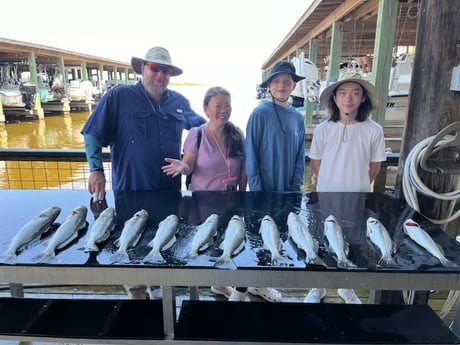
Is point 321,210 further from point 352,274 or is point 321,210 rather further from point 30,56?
point 30,56

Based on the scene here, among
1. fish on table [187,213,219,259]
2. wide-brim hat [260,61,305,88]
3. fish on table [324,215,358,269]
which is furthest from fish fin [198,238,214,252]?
wide-brim hat [260,61,305,88]

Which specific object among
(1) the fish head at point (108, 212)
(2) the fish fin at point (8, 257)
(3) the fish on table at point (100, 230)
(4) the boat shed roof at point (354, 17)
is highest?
(4) the boat shed roof at point (354, 17)

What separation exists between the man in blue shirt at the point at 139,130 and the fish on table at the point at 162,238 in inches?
33.4

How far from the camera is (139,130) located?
2.35 metres

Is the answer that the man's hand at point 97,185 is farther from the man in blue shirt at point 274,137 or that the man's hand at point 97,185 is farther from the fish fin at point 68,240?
the man in blue shirt at point 274,137

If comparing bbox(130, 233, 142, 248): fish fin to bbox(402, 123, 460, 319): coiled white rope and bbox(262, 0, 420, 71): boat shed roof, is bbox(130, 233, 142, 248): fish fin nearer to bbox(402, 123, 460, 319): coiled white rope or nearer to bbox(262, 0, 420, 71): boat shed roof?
bbox(402, 123, 460, 319): coiled white rope

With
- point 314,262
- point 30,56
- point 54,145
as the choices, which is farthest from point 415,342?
point 30,56

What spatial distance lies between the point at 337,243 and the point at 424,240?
38 centimetres

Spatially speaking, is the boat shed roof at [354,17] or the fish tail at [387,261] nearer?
the fish tail at [387,261]

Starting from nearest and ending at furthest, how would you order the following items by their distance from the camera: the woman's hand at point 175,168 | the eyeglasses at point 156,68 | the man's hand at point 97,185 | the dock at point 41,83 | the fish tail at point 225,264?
the fish tail at point 225,264 < the man's hand at point 97,185 < the woman's hand at point 175,168 < the eyeglasses at point 156,68 < the dock at point 41,83

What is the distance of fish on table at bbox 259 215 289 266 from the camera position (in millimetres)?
1298

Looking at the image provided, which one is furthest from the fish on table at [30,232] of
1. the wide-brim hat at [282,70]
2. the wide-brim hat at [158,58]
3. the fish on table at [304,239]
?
the wide-brim hat at [282,70]

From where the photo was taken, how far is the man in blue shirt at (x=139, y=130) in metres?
2.34

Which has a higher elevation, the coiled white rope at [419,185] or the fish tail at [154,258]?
the coiled white rope at [419,185]
